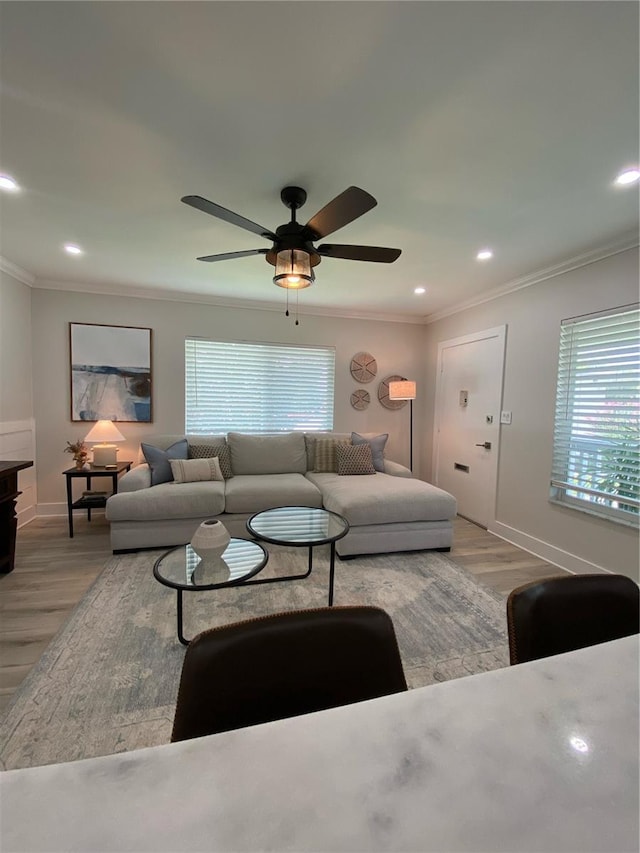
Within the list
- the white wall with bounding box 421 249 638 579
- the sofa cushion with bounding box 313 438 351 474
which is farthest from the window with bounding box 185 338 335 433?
the white wall with bounding box 421 249 638 579

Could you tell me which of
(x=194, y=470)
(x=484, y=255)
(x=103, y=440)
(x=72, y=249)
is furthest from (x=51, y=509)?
(x=484, y=255)

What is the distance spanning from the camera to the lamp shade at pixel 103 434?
11.8 ft

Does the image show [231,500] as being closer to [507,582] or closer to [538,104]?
[507,582]

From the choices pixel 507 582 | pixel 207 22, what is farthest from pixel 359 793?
pixel 507 582

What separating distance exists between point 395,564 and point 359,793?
2726mm

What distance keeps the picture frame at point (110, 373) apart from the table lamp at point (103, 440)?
402 millimetres

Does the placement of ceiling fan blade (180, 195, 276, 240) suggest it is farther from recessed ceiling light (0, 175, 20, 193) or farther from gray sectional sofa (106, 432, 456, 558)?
gray sectional sofa (106, 432, 456, 558)

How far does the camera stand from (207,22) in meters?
1.20

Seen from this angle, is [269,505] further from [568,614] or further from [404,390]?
[568,614]

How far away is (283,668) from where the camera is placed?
0.75 meters

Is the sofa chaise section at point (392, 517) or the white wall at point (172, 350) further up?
the white wall at point (172, 350)

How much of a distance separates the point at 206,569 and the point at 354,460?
2.32 meters

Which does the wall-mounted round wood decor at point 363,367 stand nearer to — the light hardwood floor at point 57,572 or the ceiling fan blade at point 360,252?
the light hardwood floor at point 57,572

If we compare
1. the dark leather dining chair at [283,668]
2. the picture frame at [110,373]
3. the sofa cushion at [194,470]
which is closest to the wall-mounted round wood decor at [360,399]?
the sofa cushion at [194,470]
